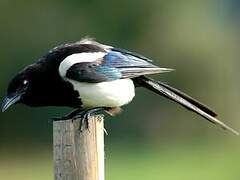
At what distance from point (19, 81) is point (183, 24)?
10697 mm

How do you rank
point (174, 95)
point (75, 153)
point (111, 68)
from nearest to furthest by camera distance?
1. point (75, 153)
2. point (111, 68)
3. point (174, 95)

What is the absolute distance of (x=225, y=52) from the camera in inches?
624

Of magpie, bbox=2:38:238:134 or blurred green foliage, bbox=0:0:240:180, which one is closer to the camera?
magpie, bbox=2:38:238:134

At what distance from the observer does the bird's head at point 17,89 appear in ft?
16.4

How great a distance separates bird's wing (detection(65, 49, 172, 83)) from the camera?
5.11 meters

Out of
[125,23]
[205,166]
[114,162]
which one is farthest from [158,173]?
[125,23]

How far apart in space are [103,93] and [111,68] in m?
0.24

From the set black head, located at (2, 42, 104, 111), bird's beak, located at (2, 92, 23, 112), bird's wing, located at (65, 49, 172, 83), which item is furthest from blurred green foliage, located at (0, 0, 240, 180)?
bird's beak, located at (2, 92, 23, 112)

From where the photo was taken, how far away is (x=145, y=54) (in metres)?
14.9

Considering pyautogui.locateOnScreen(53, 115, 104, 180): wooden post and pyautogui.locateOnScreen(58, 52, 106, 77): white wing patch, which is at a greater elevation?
pyautogui.locateOnScreen(58, 52, 106, 77): white wing patch

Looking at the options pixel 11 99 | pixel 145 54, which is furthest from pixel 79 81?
pixel 145 54

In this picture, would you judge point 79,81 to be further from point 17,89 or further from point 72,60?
point 17,89

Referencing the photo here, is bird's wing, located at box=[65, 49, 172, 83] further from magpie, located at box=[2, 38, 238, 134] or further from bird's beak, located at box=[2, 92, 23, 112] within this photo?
bird's beak, located at box=[2, 92, 23, 112]

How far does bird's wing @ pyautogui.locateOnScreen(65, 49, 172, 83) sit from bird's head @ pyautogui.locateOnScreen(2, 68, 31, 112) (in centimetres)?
20
